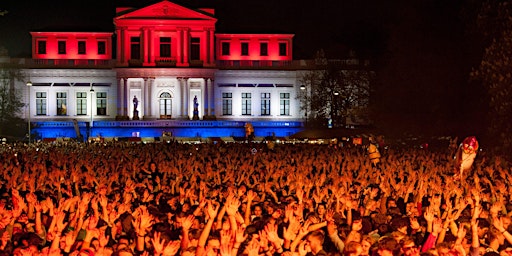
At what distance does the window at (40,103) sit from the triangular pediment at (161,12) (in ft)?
38.8

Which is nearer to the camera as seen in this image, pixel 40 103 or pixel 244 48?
pixel 40 103

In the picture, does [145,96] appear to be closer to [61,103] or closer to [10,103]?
[61,103]

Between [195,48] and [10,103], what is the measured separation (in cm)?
1971

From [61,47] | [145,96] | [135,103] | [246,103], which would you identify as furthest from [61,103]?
[246,103]

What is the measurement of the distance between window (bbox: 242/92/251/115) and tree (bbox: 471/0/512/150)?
62.8 metres

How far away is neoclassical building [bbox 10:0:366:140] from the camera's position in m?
85.2

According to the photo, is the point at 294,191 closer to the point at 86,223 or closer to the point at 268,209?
the point at 268,209

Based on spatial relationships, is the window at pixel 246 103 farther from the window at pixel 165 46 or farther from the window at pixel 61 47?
the window at pixel 61 47

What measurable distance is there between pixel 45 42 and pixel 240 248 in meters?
82.2

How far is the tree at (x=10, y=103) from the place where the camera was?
74.0 m

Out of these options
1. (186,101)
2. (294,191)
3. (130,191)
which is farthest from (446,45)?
(186,101)

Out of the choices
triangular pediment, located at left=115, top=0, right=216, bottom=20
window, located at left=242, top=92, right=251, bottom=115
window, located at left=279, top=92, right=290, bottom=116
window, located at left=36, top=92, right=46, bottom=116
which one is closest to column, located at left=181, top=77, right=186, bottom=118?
triangular pediment, located at left=115, top=0, right=216, bottom=20

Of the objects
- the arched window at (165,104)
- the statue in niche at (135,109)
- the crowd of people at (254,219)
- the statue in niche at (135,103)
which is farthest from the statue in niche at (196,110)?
the crowd of people at (254,219)

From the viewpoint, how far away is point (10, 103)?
79.4 meters
